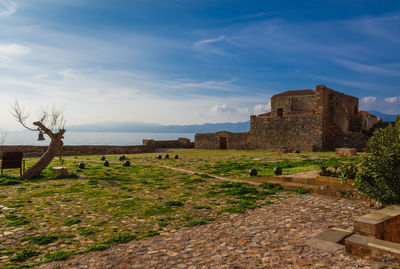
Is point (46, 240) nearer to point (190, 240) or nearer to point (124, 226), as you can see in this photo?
point (124, 226)

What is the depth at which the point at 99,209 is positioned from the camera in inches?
295

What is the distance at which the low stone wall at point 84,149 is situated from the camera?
1015 inches

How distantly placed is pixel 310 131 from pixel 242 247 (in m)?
29.7

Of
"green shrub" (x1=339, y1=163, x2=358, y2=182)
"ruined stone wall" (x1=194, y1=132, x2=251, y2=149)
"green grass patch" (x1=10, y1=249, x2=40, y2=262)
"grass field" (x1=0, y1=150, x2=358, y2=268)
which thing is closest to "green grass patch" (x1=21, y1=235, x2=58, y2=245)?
"grass field" (x1=0, y1=150, x2=358, y2=268)

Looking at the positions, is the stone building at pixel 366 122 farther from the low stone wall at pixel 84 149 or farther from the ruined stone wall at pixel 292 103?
the low stone wall at pixel 84 149

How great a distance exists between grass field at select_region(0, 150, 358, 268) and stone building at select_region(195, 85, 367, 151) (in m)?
22.3

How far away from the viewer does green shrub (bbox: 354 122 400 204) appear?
6.71 metres

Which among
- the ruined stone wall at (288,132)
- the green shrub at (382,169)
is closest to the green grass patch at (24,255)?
the green shrub at (382,169)

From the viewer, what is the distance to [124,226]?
613 cm

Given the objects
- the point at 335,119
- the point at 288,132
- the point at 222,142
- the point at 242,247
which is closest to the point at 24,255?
the point at 242,247

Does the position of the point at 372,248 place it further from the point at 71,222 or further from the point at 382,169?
the point at 71,222

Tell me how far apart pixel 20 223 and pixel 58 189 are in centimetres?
404

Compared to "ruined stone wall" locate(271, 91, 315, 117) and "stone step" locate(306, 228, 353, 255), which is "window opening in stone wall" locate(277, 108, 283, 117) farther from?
"stone step" locate(306, 228, 353, 255)

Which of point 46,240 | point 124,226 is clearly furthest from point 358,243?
point 46,240
